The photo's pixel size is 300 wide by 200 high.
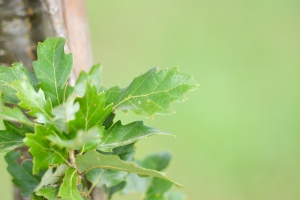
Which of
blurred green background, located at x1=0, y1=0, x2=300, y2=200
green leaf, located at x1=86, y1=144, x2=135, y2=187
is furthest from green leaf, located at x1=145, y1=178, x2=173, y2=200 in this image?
blurred green background, located at x1=0, y1=0, x2=300, y2=200

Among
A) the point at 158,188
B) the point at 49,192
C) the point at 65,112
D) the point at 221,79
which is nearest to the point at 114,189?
the point at 158,188

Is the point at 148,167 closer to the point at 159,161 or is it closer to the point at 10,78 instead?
the point at 159,161

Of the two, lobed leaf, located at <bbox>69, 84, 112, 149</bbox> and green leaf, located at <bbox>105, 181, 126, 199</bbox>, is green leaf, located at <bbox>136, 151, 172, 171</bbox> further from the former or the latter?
lobed leaf, located at <bbox>69, 84, 112, 149</bbox>

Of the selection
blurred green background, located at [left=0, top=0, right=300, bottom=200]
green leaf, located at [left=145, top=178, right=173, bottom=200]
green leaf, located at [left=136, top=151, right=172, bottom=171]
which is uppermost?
blurred green background, located at [left=0, top=0, right=300, bottom=200]

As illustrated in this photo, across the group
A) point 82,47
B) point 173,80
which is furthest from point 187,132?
point 173,80

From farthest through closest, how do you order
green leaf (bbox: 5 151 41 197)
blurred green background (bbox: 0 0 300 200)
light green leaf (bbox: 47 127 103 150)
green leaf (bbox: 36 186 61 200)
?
blurred green background (bbox: 0 0 300 200) → green leaf (bbox: 5 151 41 197) → green leaf (bbox: 36 186 61 200) → light green leaf (bbox: 47 127 103 150)

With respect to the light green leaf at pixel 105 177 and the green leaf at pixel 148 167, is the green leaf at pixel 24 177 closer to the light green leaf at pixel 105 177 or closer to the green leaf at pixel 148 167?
the light green leaf at pixel 105 177

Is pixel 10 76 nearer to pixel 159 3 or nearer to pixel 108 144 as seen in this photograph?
pixel 108 144
